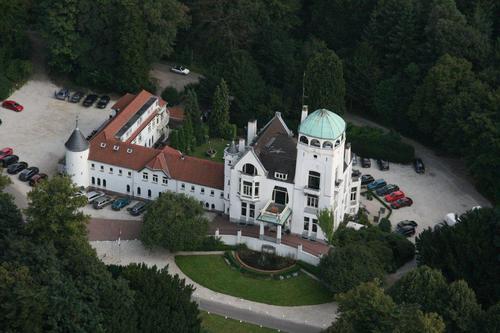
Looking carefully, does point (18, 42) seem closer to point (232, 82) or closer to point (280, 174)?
point (232, 82)

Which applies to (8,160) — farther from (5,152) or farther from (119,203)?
(119,203)

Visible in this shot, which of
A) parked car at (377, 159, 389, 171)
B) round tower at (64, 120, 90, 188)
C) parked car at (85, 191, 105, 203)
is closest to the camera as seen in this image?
round tower at (64, 120, 90, 188)

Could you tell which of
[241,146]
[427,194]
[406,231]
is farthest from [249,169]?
[427,194]

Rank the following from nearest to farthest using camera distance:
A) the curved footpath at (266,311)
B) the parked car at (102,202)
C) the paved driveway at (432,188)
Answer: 1. the curved footpath at (266,311)
2. the parked car at (102,202)
3. the paved driveway at (432,188)

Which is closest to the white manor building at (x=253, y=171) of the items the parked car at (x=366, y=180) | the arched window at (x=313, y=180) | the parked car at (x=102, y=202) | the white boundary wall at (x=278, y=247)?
the arched window at (x=313, y=180)

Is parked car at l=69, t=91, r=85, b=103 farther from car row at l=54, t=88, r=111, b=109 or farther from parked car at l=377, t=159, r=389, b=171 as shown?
parked car at l=377, t=159, r=389, b=171

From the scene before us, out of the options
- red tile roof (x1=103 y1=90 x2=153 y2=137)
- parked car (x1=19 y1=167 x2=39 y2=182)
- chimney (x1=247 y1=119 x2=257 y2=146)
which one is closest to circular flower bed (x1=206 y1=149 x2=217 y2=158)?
red tile roof (x1=103 y1=90 x2=153 y2=137)

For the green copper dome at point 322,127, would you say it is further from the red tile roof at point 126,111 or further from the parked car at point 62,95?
the parked car at point 62,95
